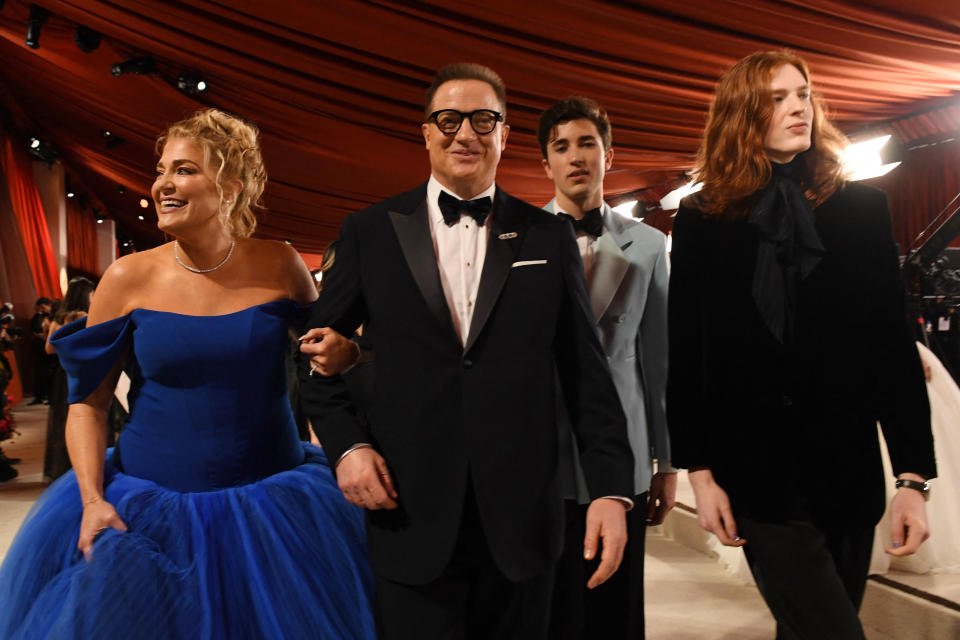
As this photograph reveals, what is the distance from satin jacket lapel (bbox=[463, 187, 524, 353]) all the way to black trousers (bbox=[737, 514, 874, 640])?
1.99ft

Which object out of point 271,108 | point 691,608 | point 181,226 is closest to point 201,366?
point 181,226

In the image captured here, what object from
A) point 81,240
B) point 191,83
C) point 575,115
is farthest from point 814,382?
point 81,240

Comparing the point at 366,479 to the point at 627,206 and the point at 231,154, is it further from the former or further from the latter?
the point at 627,206

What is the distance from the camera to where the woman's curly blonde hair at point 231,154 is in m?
1.68

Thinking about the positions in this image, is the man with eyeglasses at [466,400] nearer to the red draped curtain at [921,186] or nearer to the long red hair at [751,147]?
the long red hair at [751,147]

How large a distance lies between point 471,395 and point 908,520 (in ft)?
2.63

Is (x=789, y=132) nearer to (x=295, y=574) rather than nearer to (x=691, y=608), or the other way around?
(x=295, y=574)

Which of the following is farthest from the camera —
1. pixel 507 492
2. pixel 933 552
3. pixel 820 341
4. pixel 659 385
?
pixel 933 552

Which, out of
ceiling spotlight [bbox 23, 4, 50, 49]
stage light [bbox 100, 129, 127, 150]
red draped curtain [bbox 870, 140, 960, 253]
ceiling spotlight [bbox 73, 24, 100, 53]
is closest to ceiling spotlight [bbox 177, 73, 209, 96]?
ceiling spotlight [bbox 73, 24, 100, 53]

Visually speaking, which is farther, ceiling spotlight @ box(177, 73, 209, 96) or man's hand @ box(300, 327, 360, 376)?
ceiling spotlight @ box(177, 73, 209, 96)

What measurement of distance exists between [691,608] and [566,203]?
194 cm

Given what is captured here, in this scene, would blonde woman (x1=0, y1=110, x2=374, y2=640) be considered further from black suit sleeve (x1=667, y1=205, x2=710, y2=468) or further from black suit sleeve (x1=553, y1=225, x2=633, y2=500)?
black suit sleeve (x1=667, y1=205, x2=710, y2=468)

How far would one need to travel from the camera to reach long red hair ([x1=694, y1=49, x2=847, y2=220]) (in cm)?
141

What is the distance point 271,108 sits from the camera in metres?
6.50
